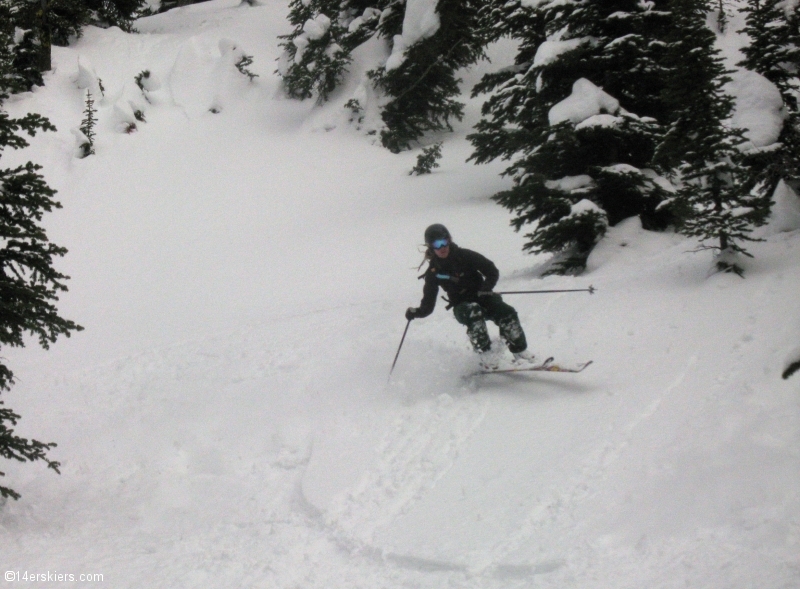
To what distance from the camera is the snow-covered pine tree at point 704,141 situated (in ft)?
26.3

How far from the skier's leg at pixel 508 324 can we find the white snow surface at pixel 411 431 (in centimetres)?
46

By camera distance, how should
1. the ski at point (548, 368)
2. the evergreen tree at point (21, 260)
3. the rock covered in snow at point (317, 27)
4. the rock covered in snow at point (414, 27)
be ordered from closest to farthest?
the evergreen tree at point (21, 260) < the ski at point (548, 368) < the rock covered in snow at point (414, 27) < the rock covered in snow at point (317, 27)

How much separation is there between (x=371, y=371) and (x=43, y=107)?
→ 23.8m

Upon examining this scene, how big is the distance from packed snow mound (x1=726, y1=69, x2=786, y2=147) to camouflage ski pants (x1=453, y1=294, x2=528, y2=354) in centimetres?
397

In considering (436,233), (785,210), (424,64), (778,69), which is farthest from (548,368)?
(424,64)

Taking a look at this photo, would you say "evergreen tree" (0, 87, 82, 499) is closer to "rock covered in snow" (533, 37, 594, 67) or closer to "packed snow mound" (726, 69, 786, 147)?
"rock covered in snow" (533, 37, 594, 67)

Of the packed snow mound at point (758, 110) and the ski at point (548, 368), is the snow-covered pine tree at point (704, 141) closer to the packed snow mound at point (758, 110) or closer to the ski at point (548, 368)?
the packed snow mound at point (758, 110)

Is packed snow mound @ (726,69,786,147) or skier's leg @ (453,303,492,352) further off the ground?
packed snow mound @ (726,69,786,147)

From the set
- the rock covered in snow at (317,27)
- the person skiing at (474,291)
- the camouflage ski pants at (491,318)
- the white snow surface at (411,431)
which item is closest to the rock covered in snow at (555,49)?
the white snow surface at (411,431)

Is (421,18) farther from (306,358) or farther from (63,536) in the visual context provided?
(63,536)

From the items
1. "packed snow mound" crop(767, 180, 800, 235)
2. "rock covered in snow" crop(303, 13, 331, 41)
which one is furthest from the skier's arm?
"rock covered in snow" crop(303, 13, 331, 41)

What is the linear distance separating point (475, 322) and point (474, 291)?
41 centimetres

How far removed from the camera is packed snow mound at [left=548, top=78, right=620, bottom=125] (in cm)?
1070

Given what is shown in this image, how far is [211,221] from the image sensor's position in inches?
826
